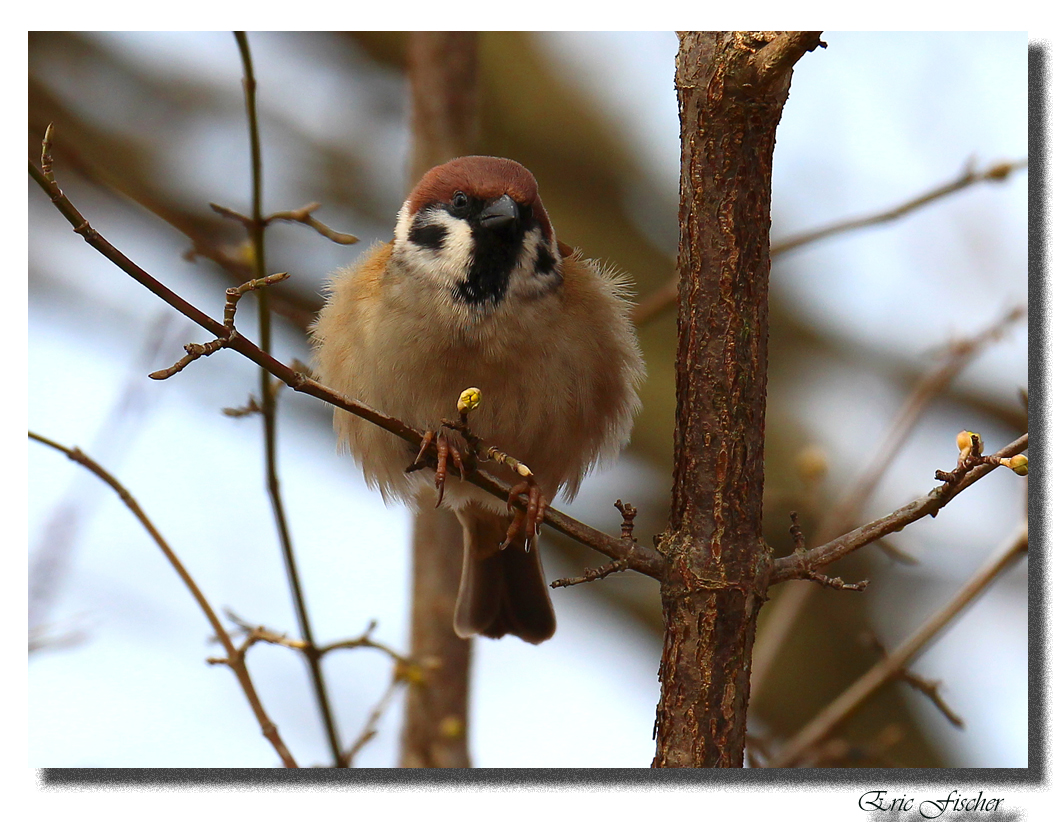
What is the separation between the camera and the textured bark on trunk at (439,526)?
375 centimetres

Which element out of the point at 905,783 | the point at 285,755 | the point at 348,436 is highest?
the point at 348,436

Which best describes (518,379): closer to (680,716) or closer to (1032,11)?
(680,716)

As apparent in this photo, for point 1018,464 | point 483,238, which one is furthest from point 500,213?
point 1018,464

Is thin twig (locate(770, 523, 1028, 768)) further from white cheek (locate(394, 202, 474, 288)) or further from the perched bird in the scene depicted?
white cheek (locate(394, 202, 474, 288))

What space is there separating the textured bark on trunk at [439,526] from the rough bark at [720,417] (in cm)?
154

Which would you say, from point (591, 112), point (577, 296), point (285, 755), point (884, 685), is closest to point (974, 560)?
point (884, 685)

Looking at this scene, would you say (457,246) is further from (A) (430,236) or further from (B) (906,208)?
(B) (906,208)

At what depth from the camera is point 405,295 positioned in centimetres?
273

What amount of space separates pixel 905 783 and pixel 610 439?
44.5 inches

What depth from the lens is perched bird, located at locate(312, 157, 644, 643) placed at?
8.74ft

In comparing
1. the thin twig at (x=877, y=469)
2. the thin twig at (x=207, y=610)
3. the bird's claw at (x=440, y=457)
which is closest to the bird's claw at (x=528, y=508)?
the bird's claw at (x=440, y=457)

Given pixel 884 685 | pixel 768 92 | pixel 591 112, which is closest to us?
pixel 768 92

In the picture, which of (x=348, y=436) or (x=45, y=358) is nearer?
(x=45, y=358)

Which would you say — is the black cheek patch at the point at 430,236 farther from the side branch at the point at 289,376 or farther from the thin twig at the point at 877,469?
the thin twig at the point at 877,469
